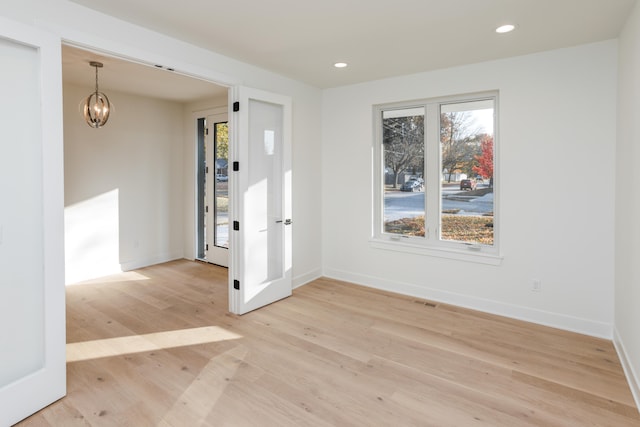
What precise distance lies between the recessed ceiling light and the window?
944 mm

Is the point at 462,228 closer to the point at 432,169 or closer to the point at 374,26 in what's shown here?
the point at 432,169

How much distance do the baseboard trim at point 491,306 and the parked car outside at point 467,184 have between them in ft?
3.90

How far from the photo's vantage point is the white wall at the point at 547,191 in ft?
10.5

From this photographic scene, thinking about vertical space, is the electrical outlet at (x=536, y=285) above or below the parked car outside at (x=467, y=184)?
below

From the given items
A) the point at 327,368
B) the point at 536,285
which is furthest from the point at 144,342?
the point at 536,285

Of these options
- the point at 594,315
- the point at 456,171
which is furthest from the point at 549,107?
the point at 594,315

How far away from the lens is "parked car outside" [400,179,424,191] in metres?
4.36

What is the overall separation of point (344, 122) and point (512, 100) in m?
1.99

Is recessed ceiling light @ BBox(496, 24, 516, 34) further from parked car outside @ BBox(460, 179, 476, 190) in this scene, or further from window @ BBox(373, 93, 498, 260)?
parked car outside @ BBox(460, 179, 476, 190)

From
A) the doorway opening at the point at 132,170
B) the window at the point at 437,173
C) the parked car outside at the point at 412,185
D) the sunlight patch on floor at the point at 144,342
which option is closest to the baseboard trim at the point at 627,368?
the window at the point at 437,173

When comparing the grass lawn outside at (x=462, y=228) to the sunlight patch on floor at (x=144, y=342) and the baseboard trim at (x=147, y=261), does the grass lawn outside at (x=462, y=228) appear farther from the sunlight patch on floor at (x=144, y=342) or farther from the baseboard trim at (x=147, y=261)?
the baseboard trim at (x=147, y=261)

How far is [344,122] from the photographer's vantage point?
15.7 feet

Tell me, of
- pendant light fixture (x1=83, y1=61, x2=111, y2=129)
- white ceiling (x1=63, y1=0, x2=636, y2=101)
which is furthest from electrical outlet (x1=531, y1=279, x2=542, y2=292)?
pendant light fixture (x1=83, y1=61, x2=111, y2=129)

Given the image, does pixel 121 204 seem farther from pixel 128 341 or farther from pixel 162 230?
pixel 128 341
